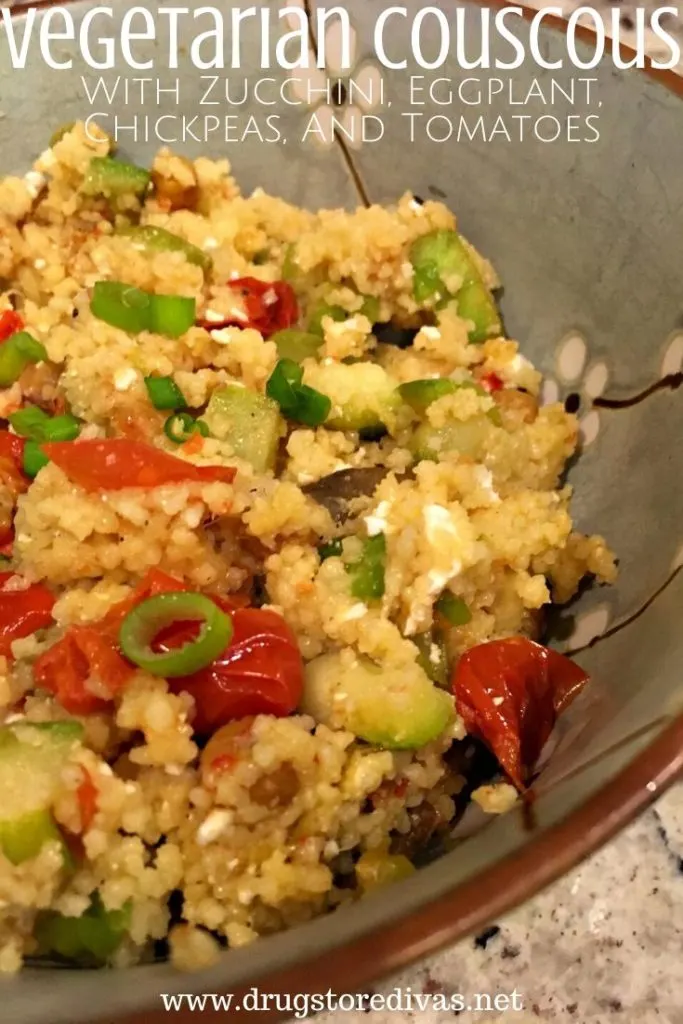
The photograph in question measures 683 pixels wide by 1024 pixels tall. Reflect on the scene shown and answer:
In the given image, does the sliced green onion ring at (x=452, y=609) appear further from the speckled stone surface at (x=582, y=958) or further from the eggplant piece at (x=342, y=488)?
the speckled stone surface at (x=582, y=958)

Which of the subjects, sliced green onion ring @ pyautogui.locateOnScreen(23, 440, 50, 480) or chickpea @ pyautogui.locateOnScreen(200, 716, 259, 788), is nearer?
chickpea @ pyautogui.locateOnScreen(200, 716, 259, 788)

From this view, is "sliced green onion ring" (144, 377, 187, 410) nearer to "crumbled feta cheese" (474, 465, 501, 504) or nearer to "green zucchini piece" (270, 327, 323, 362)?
"green zucchini piece" (270, 327, 323, 362)

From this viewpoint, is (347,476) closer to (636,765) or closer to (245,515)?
(245,515)

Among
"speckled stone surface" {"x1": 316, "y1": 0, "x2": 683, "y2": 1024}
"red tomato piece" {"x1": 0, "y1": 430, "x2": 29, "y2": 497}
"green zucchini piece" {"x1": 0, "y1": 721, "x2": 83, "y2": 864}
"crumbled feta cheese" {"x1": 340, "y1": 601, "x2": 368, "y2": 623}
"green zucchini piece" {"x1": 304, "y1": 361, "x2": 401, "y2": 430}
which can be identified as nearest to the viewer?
"speckled stone surface" {"x1": 316, "y1": 0, "x2": 683, "y2": 1024}

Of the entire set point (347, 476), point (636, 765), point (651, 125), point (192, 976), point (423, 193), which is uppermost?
point (651, 125)

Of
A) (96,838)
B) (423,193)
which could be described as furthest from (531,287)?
(96,838)

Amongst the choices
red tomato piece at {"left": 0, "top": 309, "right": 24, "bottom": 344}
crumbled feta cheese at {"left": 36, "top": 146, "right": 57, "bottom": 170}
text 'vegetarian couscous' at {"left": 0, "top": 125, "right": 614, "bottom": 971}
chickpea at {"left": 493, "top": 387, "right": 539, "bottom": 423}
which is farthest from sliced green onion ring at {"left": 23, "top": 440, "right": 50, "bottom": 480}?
chickpea at {"left": 493, "top": 387, "right": 539, "bottom": 423}
